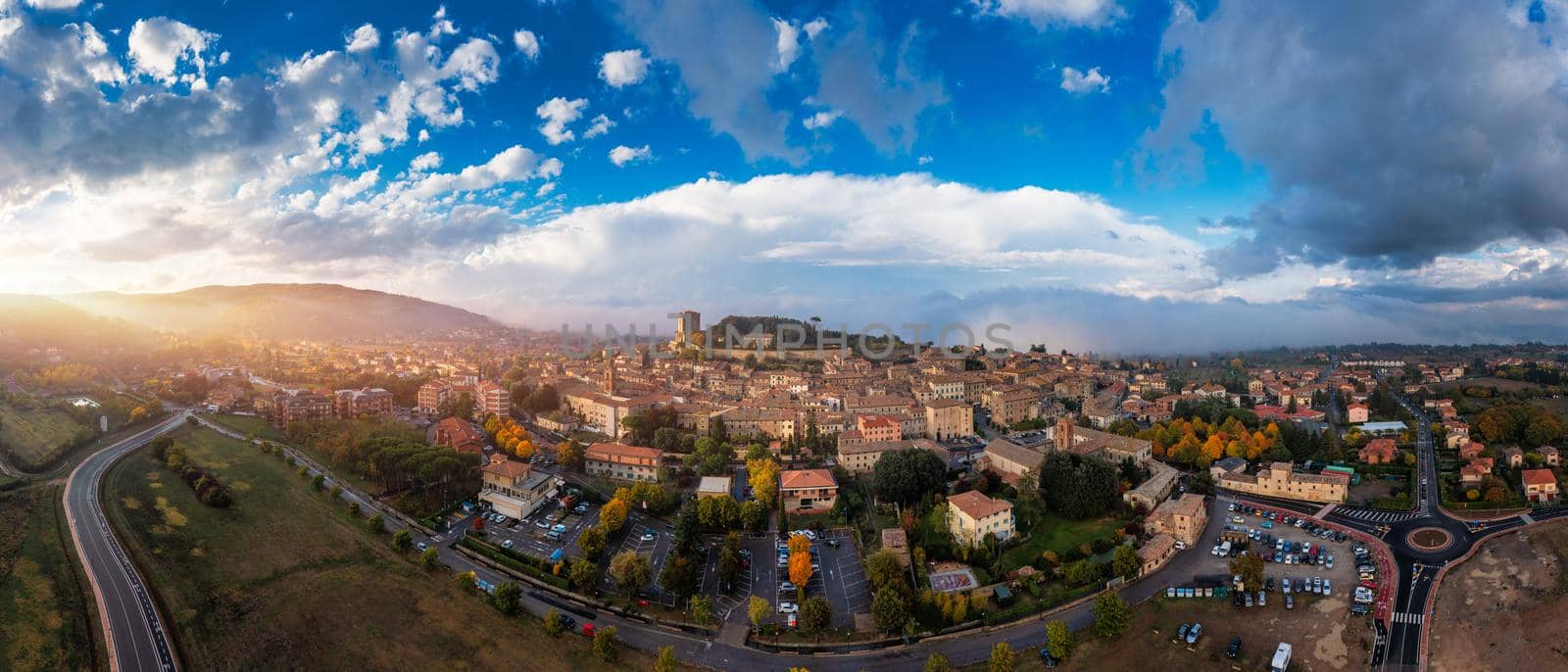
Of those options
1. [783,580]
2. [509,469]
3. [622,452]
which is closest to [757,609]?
[783,580]

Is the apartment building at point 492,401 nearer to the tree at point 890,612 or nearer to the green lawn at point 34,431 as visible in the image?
the green lawn at point 34,431

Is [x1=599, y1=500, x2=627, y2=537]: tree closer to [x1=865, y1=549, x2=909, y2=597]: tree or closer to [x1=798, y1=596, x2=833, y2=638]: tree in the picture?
[x1=798, y1=596, x2=833, y2=638]: tree

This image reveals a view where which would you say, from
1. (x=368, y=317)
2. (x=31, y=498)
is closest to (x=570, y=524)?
(x=31, y=498)

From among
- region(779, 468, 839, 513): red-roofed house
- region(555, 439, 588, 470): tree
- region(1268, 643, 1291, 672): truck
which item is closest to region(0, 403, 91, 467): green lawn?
region(555, 439, 588, 470): tree

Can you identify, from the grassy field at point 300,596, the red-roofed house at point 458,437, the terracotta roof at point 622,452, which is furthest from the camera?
the red-roofed house at point 458,437

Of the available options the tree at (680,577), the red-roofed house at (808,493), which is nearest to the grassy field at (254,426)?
the tree at (680,577)
